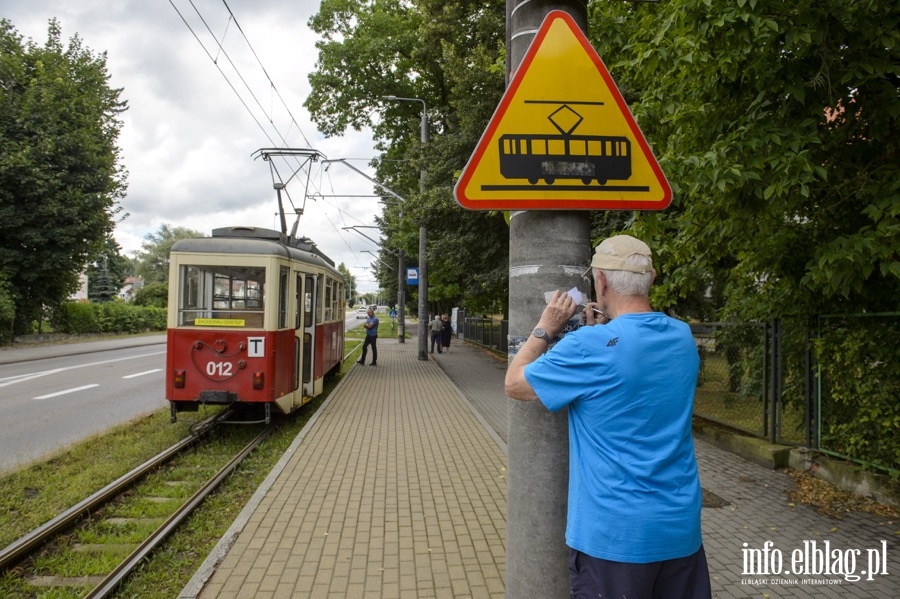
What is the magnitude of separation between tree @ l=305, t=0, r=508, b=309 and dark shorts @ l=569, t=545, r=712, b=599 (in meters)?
6.41

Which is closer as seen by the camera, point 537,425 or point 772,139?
point 537,425

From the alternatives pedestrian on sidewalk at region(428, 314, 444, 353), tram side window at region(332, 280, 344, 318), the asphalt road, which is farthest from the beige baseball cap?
pedestrian on sidewalk at region(428, 314, 444, 353)

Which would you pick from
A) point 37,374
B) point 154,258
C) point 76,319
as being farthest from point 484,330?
point 154,258

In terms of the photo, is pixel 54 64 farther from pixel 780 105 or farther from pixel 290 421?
pixel 780 105

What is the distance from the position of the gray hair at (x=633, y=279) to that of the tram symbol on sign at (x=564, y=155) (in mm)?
381

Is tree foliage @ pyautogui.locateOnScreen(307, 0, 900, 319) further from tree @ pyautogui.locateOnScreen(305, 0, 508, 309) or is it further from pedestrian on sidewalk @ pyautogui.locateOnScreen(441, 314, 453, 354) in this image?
pedestrian on sidewalk @ pyautogui.locateOnScreen(441, 314, 453, 354)

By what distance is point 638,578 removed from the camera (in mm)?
1840

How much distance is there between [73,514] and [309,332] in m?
5.53

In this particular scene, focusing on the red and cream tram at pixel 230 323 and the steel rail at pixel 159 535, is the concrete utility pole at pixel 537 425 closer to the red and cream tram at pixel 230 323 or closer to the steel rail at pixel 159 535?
the steel rail at pixel 159 535

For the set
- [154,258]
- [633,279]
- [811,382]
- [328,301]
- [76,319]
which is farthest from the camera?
[154,258]

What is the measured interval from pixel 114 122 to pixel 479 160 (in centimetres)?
3748

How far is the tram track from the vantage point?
14.0 feet

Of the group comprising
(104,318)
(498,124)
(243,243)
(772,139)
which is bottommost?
(104,318)

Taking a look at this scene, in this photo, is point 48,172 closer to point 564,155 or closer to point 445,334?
point 445,334
